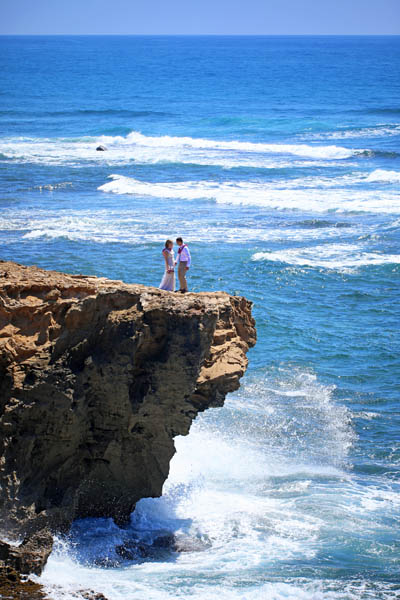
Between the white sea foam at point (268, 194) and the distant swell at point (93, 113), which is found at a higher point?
the distant swell at point (93, 113)

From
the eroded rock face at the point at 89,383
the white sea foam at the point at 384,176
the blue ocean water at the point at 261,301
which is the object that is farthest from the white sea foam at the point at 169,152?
the eroded rock face at the point at 89,383

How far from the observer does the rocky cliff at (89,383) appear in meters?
11.3

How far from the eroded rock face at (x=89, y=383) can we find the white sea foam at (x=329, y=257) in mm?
16827

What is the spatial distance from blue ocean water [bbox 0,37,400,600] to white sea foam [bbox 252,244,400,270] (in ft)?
0.44

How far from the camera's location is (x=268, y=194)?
133 ft

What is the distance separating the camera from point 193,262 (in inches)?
1136

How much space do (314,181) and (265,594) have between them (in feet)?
116

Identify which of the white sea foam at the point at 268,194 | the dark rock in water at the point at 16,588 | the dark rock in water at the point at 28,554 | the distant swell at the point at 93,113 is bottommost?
the dark rock in water at the point at 16,588

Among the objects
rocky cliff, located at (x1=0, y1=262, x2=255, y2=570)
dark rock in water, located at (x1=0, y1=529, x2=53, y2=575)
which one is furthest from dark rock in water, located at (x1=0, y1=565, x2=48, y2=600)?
rocky cliff, located at (x1=0, y1=262, x2=255, y2=570)

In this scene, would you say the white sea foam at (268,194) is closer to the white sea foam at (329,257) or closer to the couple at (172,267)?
the white sea foam at (329,257)

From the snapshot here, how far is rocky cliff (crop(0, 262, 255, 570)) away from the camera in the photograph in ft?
37.1

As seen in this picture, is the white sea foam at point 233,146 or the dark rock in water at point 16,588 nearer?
the dark rock in water at point 16,588

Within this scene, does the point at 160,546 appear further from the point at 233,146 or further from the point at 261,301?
the point at 233,146

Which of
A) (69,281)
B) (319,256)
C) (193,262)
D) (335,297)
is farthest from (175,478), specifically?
(319,256)
